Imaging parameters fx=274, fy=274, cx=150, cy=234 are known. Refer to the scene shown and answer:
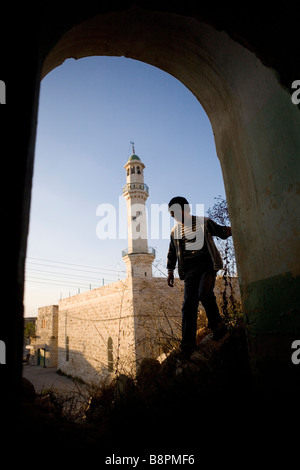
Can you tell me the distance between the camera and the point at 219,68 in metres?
2.50

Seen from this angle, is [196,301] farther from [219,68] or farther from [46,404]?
[219,68]

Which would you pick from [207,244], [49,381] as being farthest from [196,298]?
[49,381]

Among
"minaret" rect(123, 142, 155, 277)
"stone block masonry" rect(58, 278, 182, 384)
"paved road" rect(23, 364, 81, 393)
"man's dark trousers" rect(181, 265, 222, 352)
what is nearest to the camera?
"man's dark trousers" rect(181, 265, 222, 352)

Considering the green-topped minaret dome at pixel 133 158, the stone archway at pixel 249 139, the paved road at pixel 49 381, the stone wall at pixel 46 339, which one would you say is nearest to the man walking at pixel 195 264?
the stone archway at pixel 249 139

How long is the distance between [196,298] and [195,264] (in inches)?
15.9

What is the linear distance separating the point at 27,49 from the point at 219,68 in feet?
6.19

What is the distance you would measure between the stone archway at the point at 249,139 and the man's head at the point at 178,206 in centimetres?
87

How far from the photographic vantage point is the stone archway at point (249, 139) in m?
1.95

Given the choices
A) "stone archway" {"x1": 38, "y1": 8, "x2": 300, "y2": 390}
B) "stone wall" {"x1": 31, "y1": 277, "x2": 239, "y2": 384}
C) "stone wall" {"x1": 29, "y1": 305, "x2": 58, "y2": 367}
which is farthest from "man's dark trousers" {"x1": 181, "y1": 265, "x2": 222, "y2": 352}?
"stone wall" {"x1": 29, "y1": 305, "x2": 58, "y2": 367}

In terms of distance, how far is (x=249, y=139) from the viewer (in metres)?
2.36

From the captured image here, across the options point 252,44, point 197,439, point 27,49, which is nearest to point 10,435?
point 197,439

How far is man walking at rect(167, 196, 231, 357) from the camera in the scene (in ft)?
10.4

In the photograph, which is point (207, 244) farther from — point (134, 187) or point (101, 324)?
point (134, 187)

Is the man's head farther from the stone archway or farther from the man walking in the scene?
the stone archway
